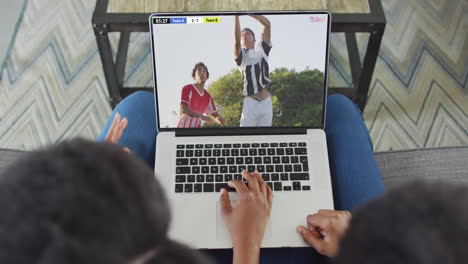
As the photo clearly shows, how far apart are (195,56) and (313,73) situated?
256mm

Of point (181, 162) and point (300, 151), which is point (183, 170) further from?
point (300, 151)

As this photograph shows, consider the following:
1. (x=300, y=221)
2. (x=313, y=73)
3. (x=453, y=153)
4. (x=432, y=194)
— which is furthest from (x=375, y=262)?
(x=453, y=153)

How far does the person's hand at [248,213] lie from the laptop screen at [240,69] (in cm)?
15

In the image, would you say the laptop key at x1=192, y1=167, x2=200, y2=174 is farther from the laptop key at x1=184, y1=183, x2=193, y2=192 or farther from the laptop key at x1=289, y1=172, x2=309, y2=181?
the laptop key at x1=289, y1=172, x2=309, y2=181

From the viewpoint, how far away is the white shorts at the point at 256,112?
998 mm

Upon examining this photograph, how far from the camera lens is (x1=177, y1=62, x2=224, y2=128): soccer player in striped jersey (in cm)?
97

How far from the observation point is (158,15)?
0.91m

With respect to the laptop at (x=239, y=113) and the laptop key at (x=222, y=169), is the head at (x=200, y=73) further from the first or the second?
the laptop key at (x=222, y=169)

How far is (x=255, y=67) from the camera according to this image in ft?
3.18

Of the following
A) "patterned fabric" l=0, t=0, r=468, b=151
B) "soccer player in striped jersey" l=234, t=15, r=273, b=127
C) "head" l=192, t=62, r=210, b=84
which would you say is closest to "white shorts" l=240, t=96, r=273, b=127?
"soccer player in striped jersey" l=234, t=15, r=273, b=127

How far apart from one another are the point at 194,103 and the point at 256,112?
0.14 metres

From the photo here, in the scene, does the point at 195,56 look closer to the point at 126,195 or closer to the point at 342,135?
the point at 342,135

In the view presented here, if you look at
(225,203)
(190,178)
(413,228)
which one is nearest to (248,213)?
(225,203)

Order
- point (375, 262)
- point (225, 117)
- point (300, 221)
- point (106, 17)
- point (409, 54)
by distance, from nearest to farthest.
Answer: point (375, 262) → point (300, 221) → point (225, 117) → point (106, 17) → point (409, 54)
